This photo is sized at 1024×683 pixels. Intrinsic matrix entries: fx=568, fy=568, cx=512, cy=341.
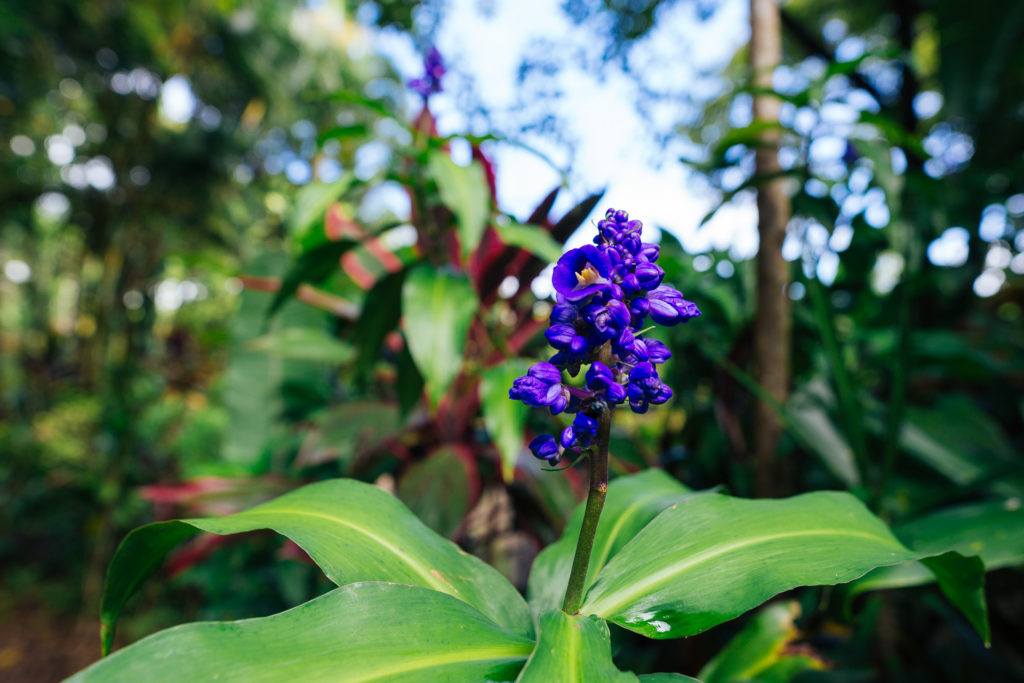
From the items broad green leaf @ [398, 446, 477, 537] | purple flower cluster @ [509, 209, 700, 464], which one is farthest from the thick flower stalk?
broad green leaf @ [398, 446, 477, 537]

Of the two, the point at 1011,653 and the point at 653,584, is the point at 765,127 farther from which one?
the point at 1011,653

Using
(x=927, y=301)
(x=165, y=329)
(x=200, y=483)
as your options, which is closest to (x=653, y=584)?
(x=200, y=483)

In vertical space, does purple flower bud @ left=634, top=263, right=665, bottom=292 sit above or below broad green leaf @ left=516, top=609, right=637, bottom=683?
above

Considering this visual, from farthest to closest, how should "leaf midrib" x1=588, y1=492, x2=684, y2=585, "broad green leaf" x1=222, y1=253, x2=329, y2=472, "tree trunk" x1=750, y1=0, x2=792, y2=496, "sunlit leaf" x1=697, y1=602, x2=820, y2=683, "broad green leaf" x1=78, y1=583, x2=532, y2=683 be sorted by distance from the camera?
1. "broad green leaf" x1=222, y1=253, x2=329, y2=472
2. "tree trunk" x1=750, y1=0, x2=792, y2=496
3. "sunlit leaf" x1=697, y1=602, x2=820, y2=683
4. "leaf midrib" x1=588, y1=492, x2=684, y2=585
5. "broad green leaf" x1=78, y1=583, x2=532, y2=683

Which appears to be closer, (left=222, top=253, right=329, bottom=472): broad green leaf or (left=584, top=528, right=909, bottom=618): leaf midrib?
(left=584, top=528, right=909, bottom=618): leaf midrib

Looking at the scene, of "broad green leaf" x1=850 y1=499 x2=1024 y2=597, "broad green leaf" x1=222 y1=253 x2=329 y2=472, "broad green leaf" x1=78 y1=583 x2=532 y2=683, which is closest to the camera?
"broad green leaf" x1=78 y1=583 x2=532 y2=683

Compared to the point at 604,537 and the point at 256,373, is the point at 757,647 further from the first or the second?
the point at 256,373

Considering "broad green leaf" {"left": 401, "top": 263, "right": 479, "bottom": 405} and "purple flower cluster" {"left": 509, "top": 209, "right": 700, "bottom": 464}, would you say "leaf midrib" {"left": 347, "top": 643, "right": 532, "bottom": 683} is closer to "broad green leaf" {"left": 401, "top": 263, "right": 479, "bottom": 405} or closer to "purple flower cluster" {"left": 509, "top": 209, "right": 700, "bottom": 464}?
"purple flower cluster" {"left": 509, "top": 209, "right": 700, "bottom": 464}
